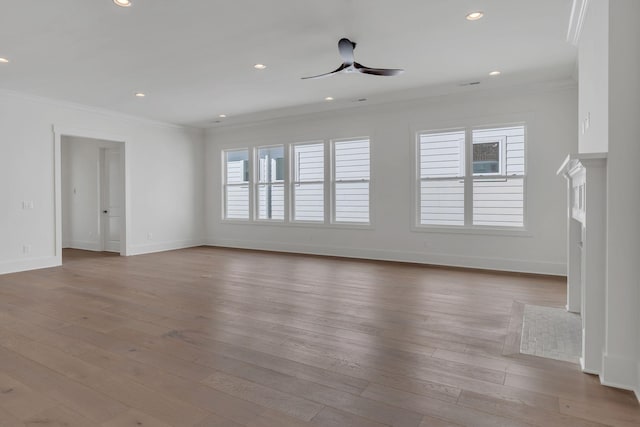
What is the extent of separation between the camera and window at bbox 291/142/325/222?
748 centimetres

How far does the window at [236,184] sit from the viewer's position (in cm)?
850

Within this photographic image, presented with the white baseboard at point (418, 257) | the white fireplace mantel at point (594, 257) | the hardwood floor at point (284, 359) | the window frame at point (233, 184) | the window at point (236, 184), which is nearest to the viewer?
the hardwood floor at point (284, 359)

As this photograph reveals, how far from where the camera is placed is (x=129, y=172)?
738 cm

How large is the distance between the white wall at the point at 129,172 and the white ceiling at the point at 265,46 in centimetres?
51

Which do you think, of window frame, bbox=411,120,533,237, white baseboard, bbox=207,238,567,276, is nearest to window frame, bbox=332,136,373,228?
white baseboard, bbox=207,238,567,276

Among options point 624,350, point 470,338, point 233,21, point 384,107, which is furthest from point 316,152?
point 624,350

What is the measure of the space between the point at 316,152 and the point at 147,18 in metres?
4.47

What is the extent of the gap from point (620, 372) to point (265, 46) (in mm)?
4165

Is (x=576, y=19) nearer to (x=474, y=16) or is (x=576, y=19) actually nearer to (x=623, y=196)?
(x=474, y=16)

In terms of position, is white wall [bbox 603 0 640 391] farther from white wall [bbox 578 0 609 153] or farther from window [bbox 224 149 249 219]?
window [bbox 224 149 249 219]

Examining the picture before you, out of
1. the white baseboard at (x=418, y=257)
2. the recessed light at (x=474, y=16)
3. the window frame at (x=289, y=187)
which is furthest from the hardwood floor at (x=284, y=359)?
the recessed light at (x=474, y=16)

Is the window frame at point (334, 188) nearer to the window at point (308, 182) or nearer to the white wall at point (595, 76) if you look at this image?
the window at point (308, 182)

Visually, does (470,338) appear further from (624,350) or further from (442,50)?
(442,50)

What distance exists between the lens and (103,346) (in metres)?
2.74
